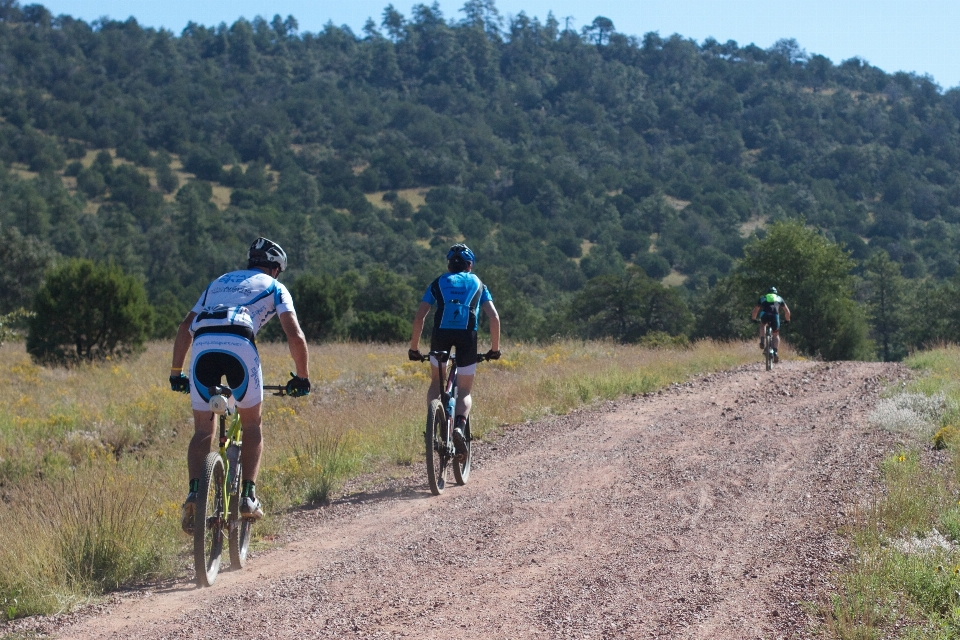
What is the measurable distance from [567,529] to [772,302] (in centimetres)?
1323

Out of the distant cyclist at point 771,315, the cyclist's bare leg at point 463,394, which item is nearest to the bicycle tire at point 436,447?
the cyclist's bare leg at point 463,394

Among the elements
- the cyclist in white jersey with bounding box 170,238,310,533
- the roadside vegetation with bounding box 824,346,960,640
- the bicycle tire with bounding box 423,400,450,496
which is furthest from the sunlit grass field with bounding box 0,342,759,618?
the roadside vegetation with bounding box 824,346,960,640

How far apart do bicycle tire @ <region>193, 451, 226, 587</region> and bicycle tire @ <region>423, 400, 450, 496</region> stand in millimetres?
2176

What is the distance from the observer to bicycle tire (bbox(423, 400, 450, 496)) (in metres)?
7.16

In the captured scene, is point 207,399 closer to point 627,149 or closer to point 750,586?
point 750,586

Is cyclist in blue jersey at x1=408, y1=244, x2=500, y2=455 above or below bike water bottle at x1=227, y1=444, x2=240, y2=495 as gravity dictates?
above

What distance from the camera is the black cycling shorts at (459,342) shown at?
748cm

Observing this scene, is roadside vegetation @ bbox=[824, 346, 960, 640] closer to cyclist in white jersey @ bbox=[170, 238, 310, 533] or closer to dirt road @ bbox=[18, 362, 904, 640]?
dirt road @ bbox=[18, 362, 904, 640]

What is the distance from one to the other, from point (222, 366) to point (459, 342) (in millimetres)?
2734

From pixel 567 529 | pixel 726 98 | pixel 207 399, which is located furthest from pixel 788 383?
pixel 726 98

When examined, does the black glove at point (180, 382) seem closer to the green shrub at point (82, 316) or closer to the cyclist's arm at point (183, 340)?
the cyclist's arm at point (183, 340)

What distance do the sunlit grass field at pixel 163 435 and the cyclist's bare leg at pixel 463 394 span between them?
40.8 inches

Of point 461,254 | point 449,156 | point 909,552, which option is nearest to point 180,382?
point 461,254

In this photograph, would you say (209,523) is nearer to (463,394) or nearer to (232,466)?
(232,466)
